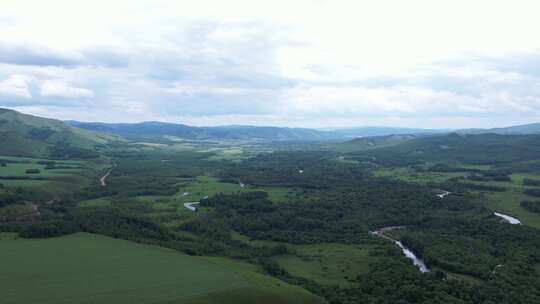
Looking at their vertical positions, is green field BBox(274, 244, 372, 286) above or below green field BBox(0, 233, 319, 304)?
below

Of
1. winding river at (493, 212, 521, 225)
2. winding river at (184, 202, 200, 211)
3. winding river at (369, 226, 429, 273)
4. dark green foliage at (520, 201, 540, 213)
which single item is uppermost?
dark green foliage at (520, 201, 540, 213)

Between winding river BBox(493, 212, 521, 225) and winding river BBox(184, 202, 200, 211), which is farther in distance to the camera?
winding river BBox(184, 202, 200, 211)

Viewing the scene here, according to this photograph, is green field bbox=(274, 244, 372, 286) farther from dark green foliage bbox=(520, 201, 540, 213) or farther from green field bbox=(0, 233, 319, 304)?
dark green foliage bbox=(520, 201, 540, 213)

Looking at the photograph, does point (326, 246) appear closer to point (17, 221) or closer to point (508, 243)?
point (508, 243)

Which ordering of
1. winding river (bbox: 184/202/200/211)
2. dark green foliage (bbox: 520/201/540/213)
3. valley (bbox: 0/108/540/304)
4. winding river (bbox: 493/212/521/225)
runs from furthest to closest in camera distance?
1. winding river (bbox: 184/202/200/211)
2. dark green foliage (bbox: 520/201/540/213)
3. winding river (bbox: 493/212/521/225)
4. valley (bbox: 0/108/540/304)

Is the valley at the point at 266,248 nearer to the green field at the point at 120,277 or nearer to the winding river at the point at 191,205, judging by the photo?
the green field at the point at 120,277

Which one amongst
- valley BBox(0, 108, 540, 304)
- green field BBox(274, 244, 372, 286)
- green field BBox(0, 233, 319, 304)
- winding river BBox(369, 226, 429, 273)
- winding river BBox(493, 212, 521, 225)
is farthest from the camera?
winding river BBox(493, 212, 521, 225)

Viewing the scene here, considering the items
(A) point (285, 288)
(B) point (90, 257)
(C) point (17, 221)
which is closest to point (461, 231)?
(A) point (285, 288)

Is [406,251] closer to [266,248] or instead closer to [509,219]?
[266,248]

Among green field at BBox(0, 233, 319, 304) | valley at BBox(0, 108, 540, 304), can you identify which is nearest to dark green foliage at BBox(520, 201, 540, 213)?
valley at BBox(0, 108, 540, 304)
